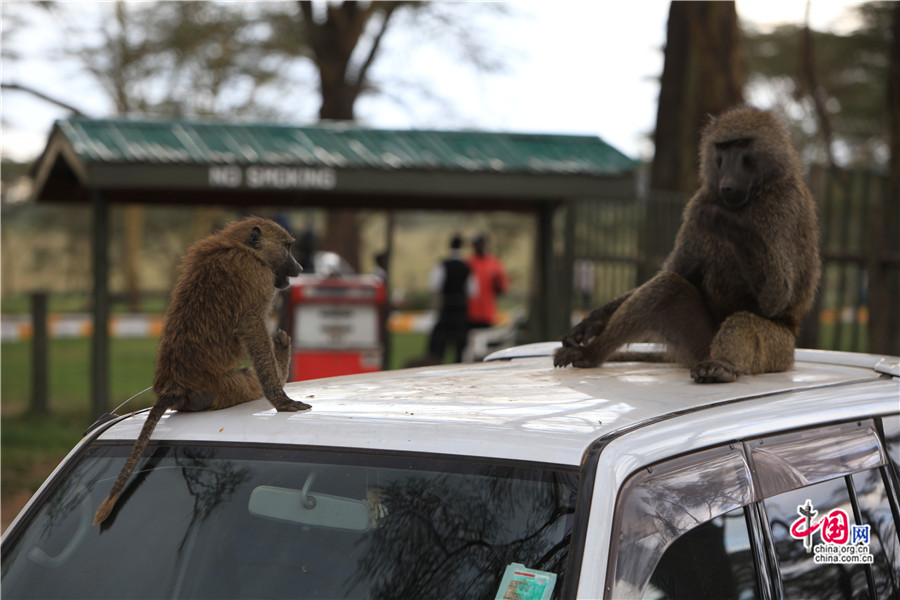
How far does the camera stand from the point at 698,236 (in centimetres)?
459

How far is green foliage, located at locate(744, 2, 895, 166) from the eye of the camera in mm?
21547

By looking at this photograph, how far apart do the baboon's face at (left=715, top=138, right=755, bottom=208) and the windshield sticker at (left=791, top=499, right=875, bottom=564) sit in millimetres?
2110

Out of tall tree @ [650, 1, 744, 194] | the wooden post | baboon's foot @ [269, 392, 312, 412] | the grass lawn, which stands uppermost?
tall tree @ [650, 1, 744, 194]

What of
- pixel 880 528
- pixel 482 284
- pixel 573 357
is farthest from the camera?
pixel 482 284

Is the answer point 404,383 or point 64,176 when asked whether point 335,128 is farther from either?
point 404,383

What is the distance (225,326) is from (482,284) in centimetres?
1021

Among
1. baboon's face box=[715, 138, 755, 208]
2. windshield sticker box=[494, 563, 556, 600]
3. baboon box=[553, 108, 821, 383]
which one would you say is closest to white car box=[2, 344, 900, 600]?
windshield sticker box=[494, 563, 556, 600]

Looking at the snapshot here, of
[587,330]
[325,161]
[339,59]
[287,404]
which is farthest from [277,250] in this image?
[339,59]

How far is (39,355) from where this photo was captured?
11578 millimetres

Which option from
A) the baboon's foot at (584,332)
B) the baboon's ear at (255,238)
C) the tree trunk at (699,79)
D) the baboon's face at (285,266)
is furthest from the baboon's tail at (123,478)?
the tree trunk at (699,79)

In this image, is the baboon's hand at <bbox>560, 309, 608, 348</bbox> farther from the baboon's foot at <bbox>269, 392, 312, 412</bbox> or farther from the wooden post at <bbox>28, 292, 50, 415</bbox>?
the wooden post at <bbox>28, 292, 50, 415</bbox>

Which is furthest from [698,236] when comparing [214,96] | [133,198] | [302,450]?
[214,96]

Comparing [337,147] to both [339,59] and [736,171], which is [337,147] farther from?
[339,59]

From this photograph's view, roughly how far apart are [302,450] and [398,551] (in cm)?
31
